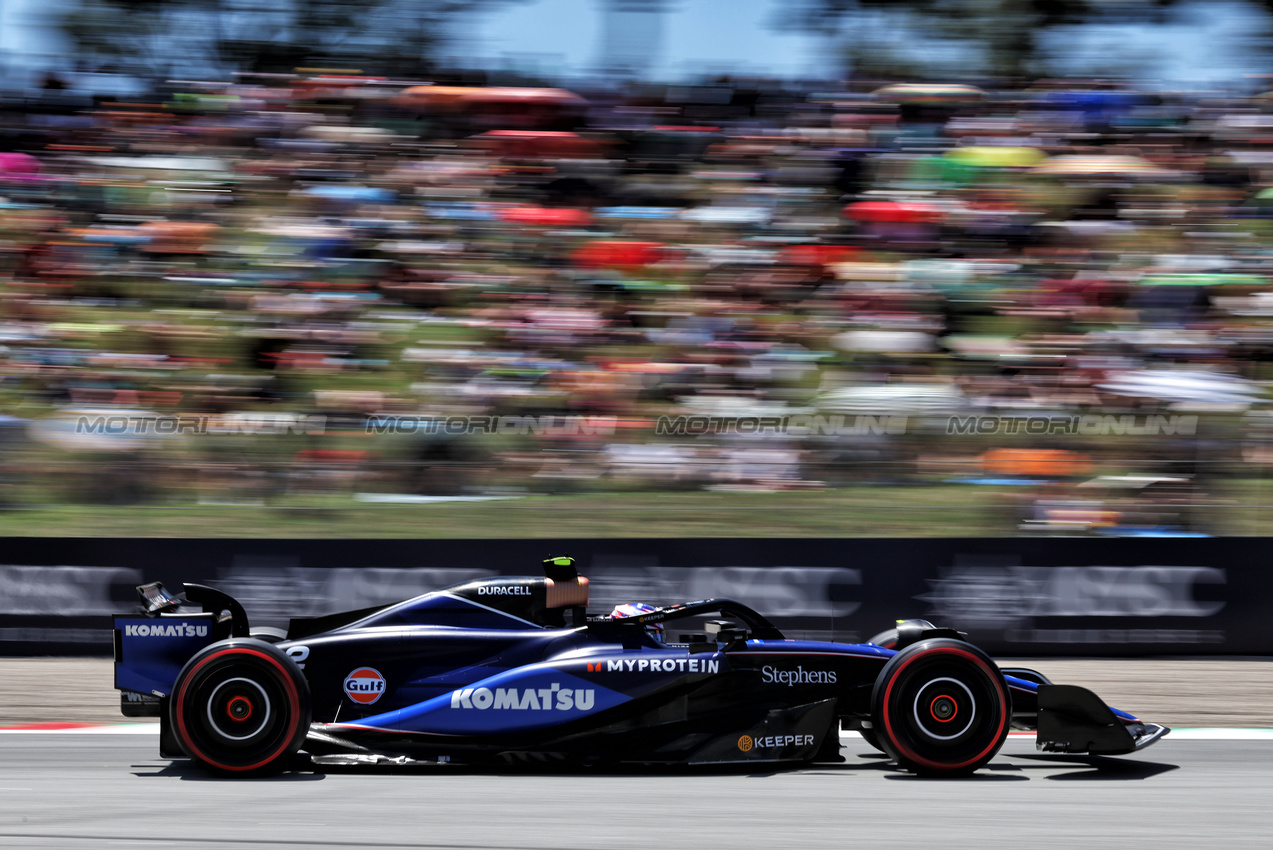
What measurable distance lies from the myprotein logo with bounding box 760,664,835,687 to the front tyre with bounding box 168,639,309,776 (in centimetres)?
191

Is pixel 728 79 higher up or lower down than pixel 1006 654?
higher up

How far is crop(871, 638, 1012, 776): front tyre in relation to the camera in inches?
215

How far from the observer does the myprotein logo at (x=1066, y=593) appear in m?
8.40

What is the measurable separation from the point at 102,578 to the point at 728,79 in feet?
25.9

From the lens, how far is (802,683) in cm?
552

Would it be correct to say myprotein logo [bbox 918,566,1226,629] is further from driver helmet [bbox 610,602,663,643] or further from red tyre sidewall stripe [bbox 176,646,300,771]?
red tyre sidewall stripe [bbox 176,646,300,771]

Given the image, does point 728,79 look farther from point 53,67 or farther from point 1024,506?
point 53,67

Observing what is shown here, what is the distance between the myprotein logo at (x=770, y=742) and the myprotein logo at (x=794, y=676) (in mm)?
226

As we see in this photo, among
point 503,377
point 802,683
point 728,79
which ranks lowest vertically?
point 802,683

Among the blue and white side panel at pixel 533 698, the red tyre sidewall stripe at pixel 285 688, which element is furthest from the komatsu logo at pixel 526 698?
the red tyre sidewall stripe at pixel 285 688

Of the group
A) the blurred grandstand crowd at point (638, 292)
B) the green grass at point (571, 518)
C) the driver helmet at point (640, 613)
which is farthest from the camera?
the blurred grandstand crowd at point (638, 292)

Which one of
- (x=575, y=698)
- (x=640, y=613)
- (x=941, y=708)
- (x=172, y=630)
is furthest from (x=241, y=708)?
(x=941, y=708)

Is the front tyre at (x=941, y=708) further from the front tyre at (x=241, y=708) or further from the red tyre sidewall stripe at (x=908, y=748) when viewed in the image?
the front tyre at (x=241, y=708)

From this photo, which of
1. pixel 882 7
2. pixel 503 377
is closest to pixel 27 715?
pixel 503 377
